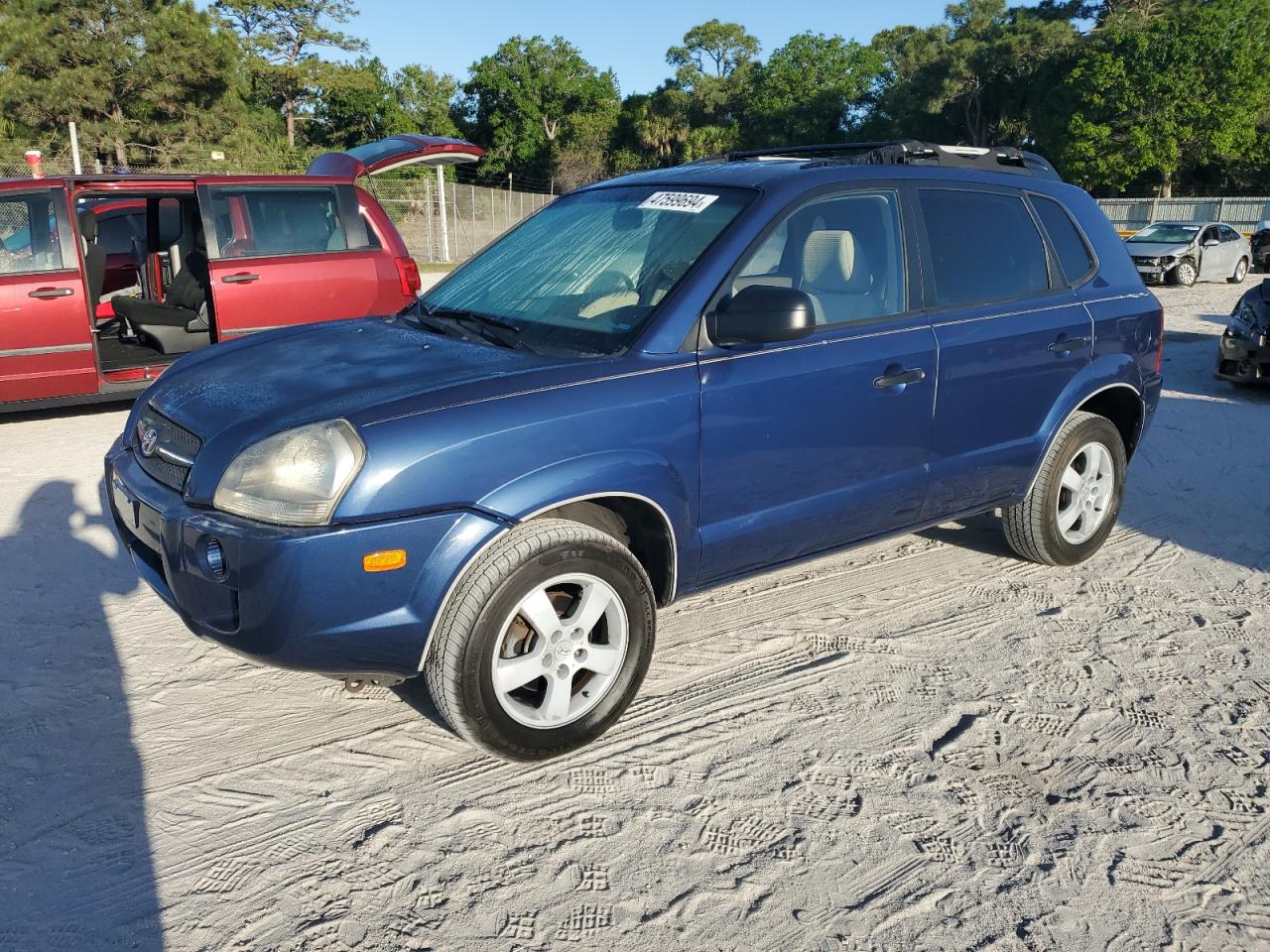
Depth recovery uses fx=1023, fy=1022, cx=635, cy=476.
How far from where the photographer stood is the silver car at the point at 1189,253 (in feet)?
64.5

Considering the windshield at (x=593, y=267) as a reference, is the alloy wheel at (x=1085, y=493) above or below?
below

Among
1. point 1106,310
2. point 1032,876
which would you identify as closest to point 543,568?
point 1032,876

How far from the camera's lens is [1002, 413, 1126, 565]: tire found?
189 inches

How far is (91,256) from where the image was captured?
7.94 m

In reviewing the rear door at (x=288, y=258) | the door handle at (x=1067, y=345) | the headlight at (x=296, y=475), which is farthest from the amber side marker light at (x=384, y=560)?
A: the rear door at (x=288, y=258)

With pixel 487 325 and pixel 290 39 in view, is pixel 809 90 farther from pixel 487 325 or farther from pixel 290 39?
pixel 487 325

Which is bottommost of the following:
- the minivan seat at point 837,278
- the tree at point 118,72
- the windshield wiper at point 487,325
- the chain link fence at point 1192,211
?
the windshield wiper at point 487,325

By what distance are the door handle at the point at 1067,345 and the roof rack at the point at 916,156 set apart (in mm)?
825

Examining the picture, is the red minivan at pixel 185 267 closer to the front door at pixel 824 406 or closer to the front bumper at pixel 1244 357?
the front door at pixel 824 406

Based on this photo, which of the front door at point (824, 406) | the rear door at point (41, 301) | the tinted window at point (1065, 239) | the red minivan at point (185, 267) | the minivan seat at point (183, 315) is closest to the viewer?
the front door at point (824, 406)

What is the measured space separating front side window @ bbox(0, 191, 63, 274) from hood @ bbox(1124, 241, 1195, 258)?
18519mm

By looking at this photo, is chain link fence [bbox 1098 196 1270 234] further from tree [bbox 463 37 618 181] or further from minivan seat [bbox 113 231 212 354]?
tree [bbox 463 37 618 181]

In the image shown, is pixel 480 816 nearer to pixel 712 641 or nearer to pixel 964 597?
pixel 712 641

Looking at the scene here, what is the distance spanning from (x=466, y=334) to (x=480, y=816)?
5.61 feet
